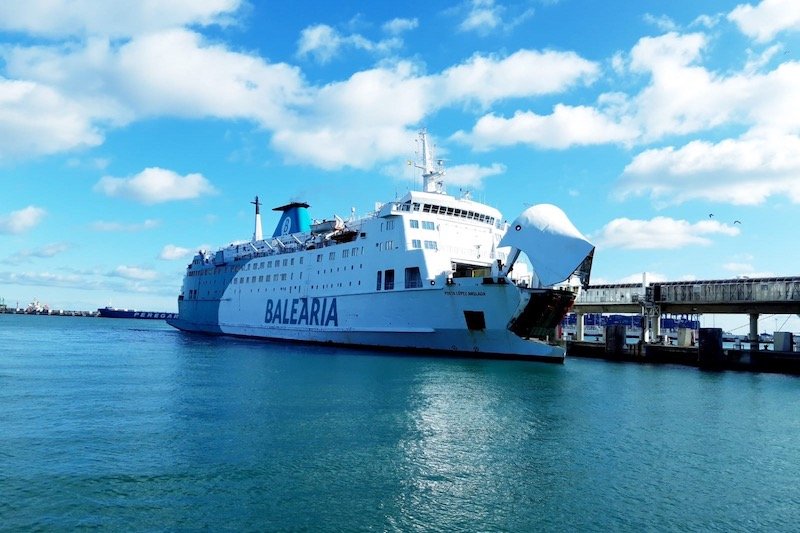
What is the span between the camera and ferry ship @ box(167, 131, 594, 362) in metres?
27.1

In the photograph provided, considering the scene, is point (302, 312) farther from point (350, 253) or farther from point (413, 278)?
point (413, 278)

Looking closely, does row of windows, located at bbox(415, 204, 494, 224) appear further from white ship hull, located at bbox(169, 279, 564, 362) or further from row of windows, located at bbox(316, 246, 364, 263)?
white ship hull, located at bbox(169, 279, 564, 362)

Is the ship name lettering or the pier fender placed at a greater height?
the pier fender

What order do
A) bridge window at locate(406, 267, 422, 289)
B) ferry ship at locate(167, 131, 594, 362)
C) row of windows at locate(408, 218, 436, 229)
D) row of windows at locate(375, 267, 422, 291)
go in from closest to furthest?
ferry ship at locate(167, 131, 594, 362)
bridge window at locate(406, 267, 422, 289)
row of windows at locate(375, 267, 422, 291)
row of windows at locate(408, 218, 436, 229)

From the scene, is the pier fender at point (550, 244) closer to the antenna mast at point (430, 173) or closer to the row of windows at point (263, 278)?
the antenna mast at point (430, 173)

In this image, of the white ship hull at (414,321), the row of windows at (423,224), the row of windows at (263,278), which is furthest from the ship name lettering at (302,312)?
the row of windows at (423,224)

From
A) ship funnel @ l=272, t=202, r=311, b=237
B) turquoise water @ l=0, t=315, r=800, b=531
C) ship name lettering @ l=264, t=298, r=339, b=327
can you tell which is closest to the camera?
turquoise water @ l=0, t=315, r=800, b=531

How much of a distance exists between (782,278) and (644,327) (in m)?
8.40

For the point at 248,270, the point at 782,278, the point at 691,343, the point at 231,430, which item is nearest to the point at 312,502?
the point at 231,430

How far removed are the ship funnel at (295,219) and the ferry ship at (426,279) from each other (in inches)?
20.0

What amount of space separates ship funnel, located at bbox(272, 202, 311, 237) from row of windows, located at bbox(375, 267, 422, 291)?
17196 millimetres

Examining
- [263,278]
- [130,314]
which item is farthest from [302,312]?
[130,314]

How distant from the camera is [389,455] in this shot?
1139 cm

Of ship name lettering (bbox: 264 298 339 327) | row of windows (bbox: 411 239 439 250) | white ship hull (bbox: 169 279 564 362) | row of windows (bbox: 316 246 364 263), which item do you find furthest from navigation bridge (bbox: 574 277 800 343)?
ship name lettering (bbox: 264 298 339 327)
